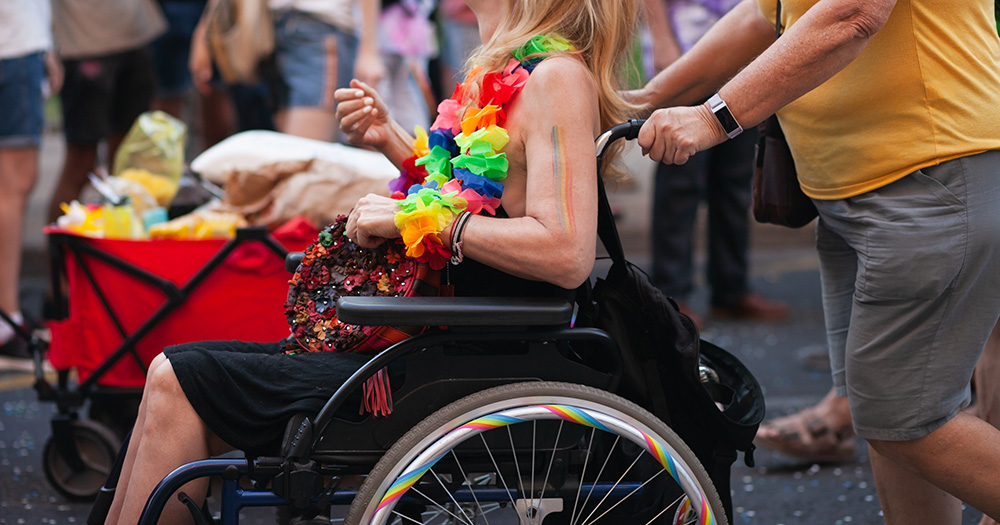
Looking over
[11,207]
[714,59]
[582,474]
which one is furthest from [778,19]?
[11,207]

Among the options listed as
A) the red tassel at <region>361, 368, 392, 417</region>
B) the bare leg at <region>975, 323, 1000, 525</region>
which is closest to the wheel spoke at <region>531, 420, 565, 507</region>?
the red tassel at <region>361, 368, 392, 417</region>

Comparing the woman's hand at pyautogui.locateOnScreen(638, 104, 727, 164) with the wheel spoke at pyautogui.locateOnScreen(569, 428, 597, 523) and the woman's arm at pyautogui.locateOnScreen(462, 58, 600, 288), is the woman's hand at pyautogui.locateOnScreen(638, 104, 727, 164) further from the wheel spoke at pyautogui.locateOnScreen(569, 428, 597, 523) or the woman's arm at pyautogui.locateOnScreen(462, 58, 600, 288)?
the wheel spoke at pyautogui.locateOnScreen(569, 428, 597, 523)

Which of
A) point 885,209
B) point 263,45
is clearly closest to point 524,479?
point 885,209

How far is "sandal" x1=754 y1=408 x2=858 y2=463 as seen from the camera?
3.34 metres

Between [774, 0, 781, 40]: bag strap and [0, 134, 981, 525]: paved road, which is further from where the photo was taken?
[0, 134, 981, 525]: paved road

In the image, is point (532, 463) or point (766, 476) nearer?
point (532, 463)

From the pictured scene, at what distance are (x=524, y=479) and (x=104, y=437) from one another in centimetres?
160

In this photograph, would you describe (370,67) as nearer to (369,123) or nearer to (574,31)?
(369,123)

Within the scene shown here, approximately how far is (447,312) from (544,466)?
387mm

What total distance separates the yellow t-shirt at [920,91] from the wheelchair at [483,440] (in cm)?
47

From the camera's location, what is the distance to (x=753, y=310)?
17.4ft

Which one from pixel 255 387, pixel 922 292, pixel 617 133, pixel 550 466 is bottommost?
pixel 550 466

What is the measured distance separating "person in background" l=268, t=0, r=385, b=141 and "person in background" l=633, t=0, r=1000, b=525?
2.52 m

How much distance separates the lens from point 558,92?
6.40 ft
